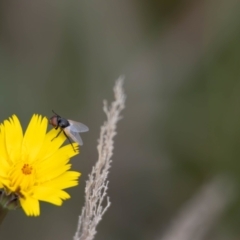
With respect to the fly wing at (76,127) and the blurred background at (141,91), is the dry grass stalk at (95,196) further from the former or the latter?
the blurred background at (141,91)

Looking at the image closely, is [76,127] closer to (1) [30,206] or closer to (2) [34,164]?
(2) [34,164]

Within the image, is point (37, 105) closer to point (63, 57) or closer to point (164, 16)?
point (63, 57)

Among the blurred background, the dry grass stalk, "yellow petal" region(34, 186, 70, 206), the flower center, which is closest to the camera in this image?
the dry grass stalk

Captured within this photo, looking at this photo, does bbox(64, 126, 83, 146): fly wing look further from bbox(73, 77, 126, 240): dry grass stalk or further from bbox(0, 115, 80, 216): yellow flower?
bbox(73, 77, 126, 240): dry grass stalk

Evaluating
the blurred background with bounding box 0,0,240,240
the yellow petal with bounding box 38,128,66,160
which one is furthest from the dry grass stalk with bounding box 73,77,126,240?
the blurred background with bounding box 0,0,240,240

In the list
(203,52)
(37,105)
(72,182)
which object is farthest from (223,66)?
(72,182)

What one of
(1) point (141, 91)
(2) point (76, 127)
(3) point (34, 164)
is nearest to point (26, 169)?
(3) point (34, 164)
